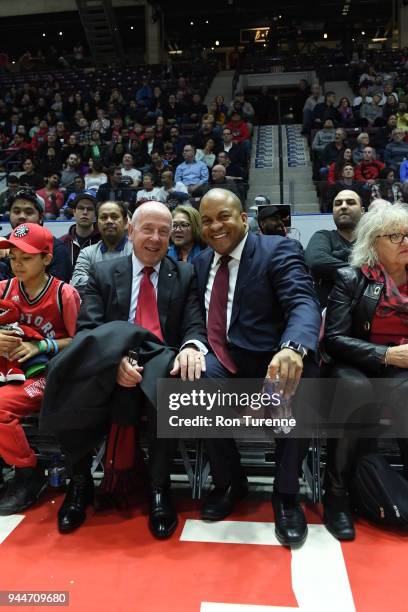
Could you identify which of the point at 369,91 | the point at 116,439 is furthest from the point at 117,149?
the point at 116,439

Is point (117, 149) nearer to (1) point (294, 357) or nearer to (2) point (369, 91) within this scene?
(2) point (369, 91)

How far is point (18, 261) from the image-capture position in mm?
2410

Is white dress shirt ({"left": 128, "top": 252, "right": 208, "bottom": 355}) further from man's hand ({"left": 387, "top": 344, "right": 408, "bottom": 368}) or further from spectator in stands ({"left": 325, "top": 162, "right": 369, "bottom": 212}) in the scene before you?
spectator in stands ({"left": 325, "top": 162, "right": 369, "bottom": 212})

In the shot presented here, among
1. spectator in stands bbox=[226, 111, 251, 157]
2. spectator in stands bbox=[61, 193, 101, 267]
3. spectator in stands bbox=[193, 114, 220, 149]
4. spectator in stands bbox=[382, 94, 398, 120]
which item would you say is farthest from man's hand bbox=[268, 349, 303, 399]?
spectator in stands bbox=[382, 94, 398, 120]

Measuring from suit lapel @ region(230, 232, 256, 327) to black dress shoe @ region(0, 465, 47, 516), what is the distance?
1.16 meters

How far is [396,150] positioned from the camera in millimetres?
7902

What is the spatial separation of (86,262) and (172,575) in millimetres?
2133

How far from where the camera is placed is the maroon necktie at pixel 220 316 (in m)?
2.18

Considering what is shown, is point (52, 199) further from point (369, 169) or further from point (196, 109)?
point (196, 109)

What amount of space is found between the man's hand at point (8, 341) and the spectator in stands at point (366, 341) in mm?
1383

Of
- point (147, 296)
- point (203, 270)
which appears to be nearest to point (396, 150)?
point (203, 270)

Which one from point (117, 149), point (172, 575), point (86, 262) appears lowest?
point (172, 575)

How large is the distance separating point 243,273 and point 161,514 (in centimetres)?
106

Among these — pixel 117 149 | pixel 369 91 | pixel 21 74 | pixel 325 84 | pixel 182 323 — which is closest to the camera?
pixel 182 323
